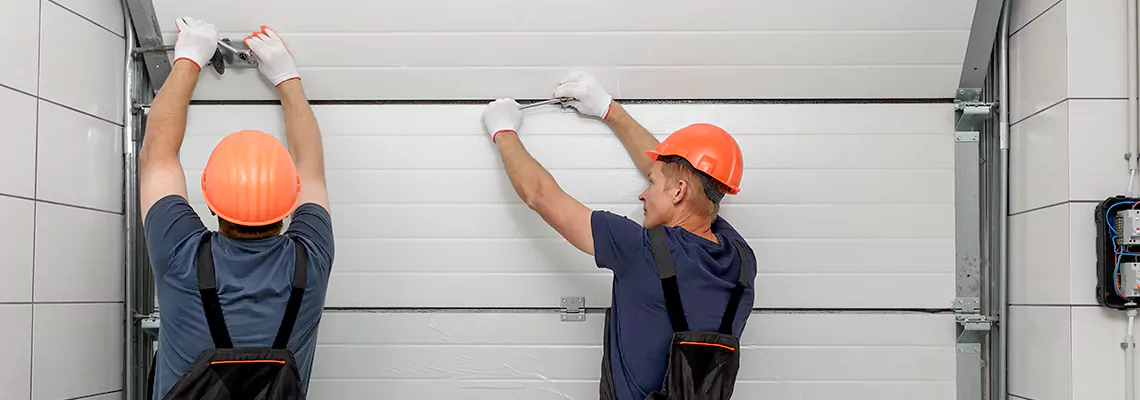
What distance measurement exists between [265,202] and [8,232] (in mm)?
707

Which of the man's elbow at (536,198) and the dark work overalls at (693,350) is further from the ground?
the man's elbow at (536,198)

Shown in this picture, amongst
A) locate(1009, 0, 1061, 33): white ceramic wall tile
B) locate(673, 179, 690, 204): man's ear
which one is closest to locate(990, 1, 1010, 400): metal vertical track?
locate(1009, 0, 1061, 33): white ceramic wall tile

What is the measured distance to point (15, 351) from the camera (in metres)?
2.28

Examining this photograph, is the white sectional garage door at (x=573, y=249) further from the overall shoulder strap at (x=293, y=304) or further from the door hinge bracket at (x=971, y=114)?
the overall shoulder strap at (x=293, y=304)

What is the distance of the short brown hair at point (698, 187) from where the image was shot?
2477 mm

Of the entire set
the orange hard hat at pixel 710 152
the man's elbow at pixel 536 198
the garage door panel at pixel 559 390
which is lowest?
the garage door panel at pixel 559 390

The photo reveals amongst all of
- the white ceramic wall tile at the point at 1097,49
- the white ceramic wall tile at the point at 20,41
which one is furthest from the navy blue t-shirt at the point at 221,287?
the white ceramic wall tile at the point at 1097,49

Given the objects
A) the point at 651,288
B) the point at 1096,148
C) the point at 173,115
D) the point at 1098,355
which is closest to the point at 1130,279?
the point at 1098,355

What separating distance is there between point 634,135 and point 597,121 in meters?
0.14

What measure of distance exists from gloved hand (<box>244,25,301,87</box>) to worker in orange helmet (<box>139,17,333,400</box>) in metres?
0.53

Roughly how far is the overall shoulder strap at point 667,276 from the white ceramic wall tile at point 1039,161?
1.10 meters

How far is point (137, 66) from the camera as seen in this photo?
2838 mm

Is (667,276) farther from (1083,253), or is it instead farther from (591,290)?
(1083,253)

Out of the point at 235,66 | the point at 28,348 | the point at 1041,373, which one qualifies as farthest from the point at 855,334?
the point at 28,348
